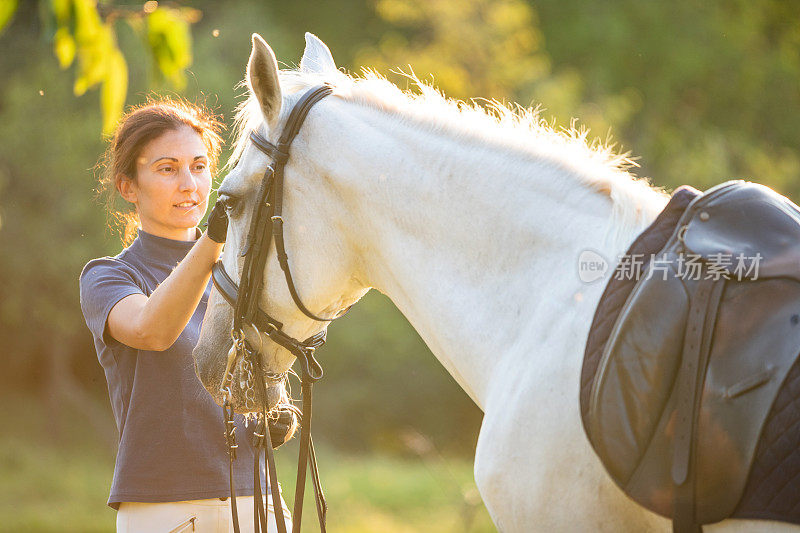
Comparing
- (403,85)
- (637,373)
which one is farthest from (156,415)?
(403,85)

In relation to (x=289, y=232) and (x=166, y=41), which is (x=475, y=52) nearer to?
(x=289, y=232)

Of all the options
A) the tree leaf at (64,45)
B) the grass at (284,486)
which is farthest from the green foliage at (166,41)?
the grass at (284,486)

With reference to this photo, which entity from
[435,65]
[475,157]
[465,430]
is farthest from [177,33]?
[465,430]

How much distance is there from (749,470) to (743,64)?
2146cm

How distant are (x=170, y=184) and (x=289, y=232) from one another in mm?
745

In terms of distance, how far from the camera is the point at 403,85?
15.9 m

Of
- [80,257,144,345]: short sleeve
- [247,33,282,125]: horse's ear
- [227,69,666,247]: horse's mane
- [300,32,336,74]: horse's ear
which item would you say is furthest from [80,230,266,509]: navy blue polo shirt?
[300,32,336,74]: horse's ear

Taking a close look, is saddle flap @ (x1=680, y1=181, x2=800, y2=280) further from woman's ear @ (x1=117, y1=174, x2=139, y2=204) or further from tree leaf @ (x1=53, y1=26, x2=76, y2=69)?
woman's ear @ (x1=117, y1=174, x2=139, y2=204)

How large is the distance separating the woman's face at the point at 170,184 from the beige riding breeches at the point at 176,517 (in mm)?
992

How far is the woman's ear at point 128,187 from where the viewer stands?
2.91m

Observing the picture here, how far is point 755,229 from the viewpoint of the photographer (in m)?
1.78

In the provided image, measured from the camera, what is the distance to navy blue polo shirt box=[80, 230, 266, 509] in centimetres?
257

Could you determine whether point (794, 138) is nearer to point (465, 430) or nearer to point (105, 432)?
point (465, 430)

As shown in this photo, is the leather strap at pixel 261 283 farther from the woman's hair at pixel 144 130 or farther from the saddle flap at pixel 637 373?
the saddle flap at pixel 637 373
